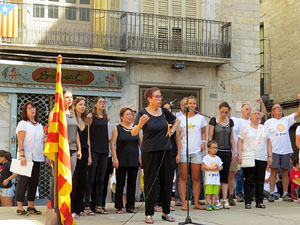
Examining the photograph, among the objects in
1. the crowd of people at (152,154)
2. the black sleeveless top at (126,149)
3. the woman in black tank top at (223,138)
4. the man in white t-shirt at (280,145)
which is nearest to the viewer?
the crowd of people at (152,154)

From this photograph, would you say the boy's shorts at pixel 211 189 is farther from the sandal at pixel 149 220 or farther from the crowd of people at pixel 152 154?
the sandal at pixel 149 220

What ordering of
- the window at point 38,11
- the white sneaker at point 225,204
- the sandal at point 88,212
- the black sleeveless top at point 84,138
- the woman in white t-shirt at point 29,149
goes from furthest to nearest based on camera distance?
the window at point 38,11 < the white sneaker at point 225,204 < the sandal at point 88,212 < the woman in white t-shirt at point 29,149 < the black sleeveless top at point 84,138

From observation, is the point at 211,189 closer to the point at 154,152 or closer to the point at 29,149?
the point at 154,152

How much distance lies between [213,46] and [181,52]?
3.54ft

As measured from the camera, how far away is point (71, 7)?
1518cm

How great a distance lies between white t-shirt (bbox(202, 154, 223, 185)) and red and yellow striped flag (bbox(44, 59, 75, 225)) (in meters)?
3.15

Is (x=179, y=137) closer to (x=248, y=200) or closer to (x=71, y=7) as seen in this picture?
(x=248, y=200)

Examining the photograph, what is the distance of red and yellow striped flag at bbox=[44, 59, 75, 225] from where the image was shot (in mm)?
6383

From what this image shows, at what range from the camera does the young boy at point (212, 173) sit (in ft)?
29.2

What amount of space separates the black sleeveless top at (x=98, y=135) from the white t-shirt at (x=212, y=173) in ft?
6.09

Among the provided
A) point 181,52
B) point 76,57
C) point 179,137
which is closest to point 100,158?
point 179,137

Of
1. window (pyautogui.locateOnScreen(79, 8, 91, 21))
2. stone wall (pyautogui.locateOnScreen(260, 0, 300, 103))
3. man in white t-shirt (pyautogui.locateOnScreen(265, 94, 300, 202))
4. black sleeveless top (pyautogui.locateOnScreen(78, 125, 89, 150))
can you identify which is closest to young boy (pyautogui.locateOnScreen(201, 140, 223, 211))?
man in white t-shirt (pyautogui.locateOnScreen(265, 94, 300, 202))

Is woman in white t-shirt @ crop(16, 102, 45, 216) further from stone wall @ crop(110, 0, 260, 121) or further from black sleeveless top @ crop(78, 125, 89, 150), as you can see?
stone wall @ crop(110, 0, 260, 121)

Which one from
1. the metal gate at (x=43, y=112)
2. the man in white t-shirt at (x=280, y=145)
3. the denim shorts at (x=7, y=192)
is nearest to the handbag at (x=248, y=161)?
the man in white t-shirt at (x=280, y=145)
